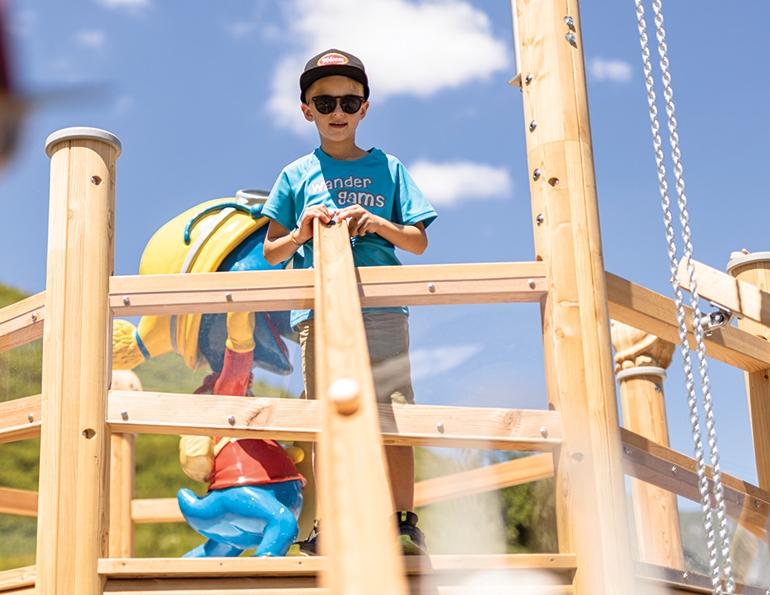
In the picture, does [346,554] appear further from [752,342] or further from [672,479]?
[752,342]

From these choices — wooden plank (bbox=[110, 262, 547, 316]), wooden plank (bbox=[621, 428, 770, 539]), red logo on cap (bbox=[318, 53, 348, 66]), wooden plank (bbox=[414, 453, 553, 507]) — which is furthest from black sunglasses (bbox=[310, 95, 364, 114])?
wooden plank (bbox=[621, 428, 770, 539])

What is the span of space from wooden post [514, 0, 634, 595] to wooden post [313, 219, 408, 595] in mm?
959

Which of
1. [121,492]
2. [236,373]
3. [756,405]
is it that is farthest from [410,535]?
[121,492]

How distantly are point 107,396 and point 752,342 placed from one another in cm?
256

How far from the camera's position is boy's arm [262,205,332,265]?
114 inches

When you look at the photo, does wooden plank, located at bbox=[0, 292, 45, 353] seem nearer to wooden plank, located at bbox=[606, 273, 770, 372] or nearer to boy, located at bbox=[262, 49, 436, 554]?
→ boy, located at bbox=[262, 49, 436, 554]

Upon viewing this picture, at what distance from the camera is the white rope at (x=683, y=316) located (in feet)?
8.64

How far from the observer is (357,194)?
332 centimetres

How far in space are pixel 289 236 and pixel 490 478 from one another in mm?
1046

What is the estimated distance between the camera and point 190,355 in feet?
11.0

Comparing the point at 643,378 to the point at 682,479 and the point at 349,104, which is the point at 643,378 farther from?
the point at 349,104

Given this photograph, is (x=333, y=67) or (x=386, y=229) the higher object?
(x=333, y=67)

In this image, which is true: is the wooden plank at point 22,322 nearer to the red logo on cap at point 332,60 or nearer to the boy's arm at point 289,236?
the boy's arm at point 289,236

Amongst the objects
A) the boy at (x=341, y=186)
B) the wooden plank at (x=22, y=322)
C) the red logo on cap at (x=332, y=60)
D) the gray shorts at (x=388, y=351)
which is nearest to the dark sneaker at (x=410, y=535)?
the gray shorts at (x=388, y=351)
